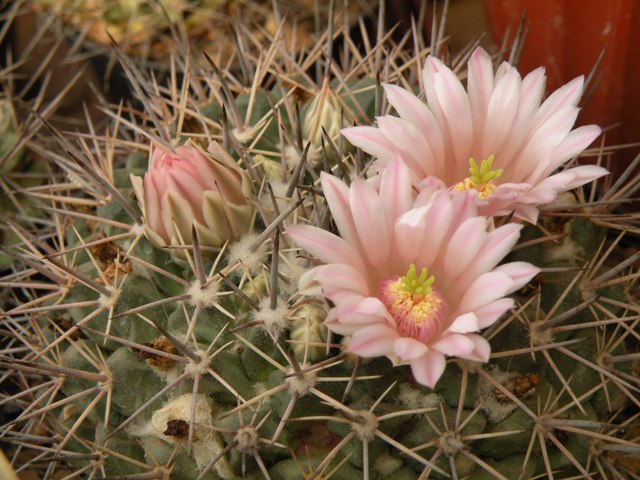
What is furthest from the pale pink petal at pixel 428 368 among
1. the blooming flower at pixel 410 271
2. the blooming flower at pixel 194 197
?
the blooming flower at pixel 194 197

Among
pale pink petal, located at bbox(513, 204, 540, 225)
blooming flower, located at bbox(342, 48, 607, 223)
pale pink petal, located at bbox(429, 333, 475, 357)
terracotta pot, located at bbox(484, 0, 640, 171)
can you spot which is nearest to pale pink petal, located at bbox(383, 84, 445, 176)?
blooming flower, located at bbox(342, 48, 607, 223)

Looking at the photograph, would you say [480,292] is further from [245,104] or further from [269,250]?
[245,104]

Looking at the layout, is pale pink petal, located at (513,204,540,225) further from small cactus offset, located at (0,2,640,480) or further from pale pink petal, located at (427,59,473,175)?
pale pink petal, located at (427,59,473,175)

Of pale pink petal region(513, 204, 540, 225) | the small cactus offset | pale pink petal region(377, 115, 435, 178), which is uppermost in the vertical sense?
pale pink petal region(377, 115, 435, 178)

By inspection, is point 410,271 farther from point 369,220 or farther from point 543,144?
point 543,144

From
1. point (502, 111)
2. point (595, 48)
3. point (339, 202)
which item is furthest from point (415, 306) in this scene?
point (595, 48)

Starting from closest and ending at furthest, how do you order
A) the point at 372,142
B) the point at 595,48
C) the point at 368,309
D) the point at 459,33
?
1. the point at 368,309
2. the point at 372,142
3. the point at 595,48
4. the point at 459,33

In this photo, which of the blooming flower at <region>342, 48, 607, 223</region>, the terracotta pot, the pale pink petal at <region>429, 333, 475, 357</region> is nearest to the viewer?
the pale pink petal at <region>429, 333, 475, 357</region>
